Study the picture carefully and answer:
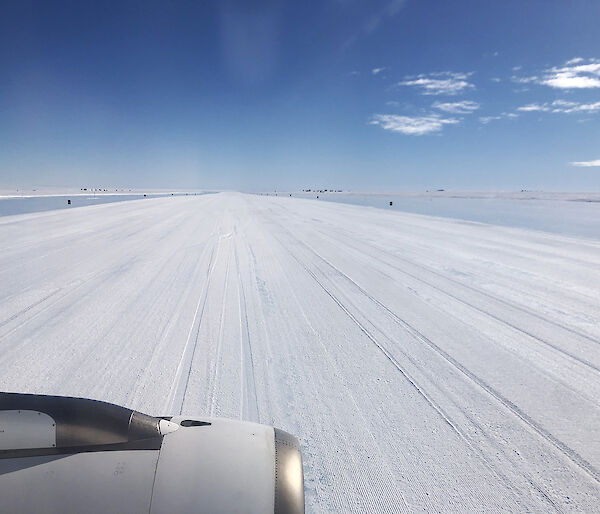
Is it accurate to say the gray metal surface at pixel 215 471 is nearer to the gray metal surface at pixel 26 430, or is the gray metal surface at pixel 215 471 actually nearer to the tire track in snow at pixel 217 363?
the gray metal surface at pixel 26 430

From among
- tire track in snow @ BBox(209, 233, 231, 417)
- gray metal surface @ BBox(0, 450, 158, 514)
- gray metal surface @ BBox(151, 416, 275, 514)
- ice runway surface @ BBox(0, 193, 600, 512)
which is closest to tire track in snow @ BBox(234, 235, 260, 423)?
ice runway surface @ BBox(0, 193, 600, 512)

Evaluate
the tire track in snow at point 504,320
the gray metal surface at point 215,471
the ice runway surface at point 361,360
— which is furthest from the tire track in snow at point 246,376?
the tire track in snow at point 504,320

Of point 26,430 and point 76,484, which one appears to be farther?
point 26,430

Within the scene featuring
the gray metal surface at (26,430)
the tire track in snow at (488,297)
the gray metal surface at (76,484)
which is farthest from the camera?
the tire track in snow at (488,297)

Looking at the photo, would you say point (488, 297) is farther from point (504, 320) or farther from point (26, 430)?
point (26, 430)

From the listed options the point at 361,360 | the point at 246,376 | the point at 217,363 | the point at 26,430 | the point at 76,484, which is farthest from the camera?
the point at 361,360

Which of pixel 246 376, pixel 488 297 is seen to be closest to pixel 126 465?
pixel 246 376
